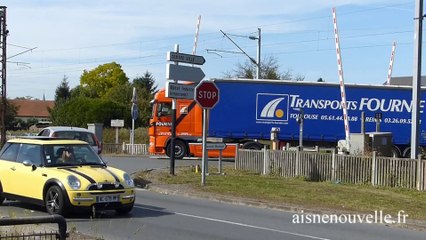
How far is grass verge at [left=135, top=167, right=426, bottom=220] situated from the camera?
15.1 m

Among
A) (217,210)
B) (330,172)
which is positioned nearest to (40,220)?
(217,210)

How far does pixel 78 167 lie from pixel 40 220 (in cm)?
683

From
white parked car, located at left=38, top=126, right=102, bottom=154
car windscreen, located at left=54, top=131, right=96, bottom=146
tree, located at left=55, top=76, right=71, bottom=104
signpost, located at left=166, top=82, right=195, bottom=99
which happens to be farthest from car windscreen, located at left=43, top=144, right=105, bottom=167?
tree, located at left=55, top=76, right=71, bottom=104

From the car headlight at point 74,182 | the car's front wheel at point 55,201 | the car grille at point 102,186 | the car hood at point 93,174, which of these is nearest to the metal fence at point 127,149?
the car hood at point 93,174

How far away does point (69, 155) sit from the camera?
1329cm

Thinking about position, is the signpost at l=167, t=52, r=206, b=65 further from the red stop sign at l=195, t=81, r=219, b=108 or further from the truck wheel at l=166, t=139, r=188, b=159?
the truck wheel at l=166, t=139, r=188, b=159

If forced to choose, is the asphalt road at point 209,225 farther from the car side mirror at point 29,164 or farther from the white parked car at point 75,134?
the white parked car at point 75,134

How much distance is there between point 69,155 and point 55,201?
1292 mm

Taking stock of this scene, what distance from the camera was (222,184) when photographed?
757 inches

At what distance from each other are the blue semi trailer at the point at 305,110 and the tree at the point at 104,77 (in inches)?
3132

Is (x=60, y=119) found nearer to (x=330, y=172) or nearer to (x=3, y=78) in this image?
(x=3, y=78)

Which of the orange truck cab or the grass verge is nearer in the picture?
the grass verge

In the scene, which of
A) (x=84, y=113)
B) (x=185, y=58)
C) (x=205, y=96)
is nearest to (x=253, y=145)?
(x=185, y=58)

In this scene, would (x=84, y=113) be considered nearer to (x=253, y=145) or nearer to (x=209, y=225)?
(x=253, y=145)
